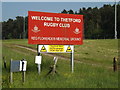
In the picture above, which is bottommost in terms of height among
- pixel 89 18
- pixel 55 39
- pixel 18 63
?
pixel 18 63

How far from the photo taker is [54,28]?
16531 millimetres

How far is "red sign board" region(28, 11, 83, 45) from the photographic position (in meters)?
15.8

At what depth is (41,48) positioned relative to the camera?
1616 cm

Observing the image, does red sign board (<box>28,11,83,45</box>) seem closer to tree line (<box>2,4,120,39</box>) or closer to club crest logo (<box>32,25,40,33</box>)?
Result: club crest logo (<box>32,25,40,33</box>)

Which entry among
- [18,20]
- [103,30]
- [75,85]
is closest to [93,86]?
[75,85]

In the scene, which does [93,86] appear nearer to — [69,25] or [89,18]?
[69,25]

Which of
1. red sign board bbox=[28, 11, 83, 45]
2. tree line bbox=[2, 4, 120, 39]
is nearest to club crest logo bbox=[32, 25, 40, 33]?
red sign board bbox=[28, 11, 83, 45]

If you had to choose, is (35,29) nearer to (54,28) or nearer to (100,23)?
(54,28)

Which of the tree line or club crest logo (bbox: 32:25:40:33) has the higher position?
the tree line

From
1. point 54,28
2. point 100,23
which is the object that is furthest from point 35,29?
point 100,23

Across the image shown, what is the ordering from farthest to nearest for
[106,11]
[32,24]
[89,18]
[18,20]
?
[18,20]
[89,18]
[106,11]
[32,24]

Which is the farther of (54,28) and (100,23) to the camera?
(100,23)

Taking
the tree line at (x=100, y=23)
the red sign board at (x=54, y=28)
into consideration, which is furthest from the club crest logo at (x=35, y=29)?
the tree line at (x=100, y=23)

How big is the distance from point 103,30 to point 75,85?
88.1 metres
